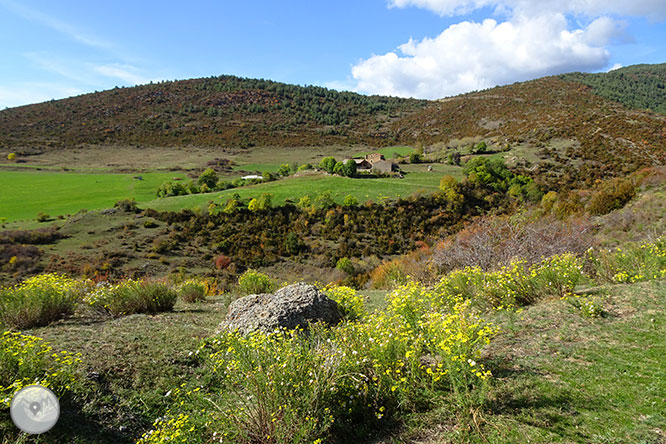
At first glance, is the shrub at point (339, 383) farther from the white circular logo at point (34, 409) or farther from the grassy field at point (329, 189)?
the grassy field at point (329, 189)

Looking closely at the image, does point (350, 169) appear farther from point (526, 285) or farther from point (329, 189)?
point (526, 285)

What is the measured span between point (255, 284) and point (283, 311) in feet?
14.0

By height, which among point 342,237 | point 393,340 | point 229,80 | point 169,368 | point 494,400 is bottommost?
point 342,237

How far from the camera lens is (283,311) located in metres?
5.62

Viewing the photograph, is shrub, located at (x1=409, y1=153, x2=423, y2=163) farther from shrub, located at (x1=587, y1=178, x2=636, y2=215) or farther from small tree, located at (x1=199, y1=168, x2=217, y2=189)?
shrub, located at (x1=587, y1=178, x2=636, y2=215)

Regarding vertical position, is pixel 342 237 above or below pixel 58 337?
below

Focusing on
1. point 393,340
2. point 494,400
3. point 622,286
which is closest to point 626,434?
point 494,400

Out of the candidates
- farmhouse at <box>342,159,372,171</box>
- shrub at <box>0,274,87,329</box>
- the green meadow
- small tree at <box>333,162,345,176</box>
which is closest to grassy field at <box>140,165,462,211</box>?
the green meadow

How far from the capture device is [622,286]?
19.3ft

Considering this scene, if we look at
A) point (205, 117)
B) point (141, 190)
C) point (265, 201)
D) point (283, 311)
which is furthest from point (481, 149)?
point (205, 117)

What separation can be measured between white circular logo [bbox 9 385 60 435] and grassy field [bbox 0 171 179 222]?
4700 centimetres

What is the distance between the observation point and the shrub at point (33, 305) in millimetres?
5422

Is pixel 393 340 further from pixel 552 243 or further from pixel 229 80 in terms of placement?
pixel 229 80

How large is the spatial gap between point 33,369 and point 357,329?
336 cm
